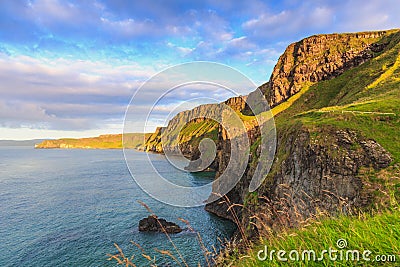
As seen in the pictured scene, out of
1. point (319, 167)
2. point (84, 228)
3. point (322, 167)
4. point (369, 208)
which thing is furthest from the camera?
point (84, 228)

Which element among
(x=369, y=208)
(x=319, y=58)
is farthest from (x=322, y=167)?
(x=319, y=58)

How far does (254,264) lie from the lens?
16.4 ft

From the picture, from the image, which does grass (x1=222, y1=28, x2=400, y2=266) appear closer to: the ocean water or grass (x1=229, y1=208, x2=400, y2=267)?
grass (x1=229, y1=208, x2=400, y2=267)

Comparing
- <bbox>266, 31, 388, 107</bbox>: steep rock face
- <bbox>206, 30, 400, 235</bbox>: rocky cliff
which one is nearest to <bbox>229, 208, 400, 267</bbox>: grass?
<bbox>206, 30, 400, 235</bbox>: rocky cliff

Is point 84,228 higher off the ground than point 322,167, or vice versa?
point 322,167

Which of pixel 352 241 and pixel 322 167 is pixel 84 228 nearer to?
pixel 322 167

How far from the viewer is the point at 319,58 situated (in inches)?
6486

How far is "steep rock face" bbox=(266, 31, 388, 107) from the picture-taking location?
14812 cm

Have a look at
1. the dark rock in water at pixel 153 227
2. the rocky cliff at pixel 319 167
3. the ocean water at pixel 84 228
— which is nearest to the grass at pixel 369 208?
the rocky cliff at pixel 319 167

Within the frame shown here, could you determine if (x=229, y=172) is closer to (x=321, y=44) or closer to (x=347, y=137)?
(x=347, y=137)

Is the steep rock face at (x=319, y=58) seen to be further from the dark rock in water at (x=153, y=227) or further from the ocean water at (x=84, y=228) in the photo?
the dark rock in water at (x=153, y=227)

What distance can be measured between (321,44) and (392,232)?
192 meters

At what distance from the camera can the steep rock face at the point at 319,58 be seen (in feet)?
486

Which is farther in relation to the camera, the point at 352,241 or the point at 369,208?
the point at 369,208
